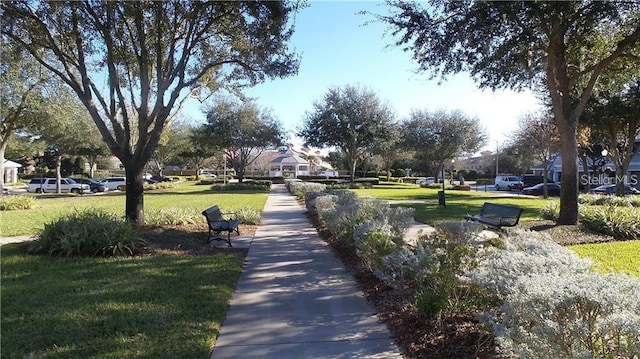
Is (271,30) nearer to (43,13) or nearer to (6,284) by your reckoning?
(43,13)

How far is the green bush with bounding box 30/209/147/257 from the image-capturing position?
7.64 meters

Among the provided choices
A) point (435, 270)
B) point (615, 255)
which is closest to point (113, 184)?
point (615, 255)

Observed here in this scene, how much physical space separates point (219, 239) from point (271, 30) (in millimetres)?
4879

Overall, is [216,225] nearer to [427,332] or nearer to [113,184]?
[427,332]

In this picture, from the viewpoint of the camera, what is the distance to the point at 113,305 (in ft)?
16.4

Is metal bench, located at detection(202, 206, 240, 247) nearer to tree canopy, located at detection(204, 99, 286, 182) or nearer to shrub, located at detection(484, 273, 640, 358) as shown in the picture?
shrub, located at detection(484, 273, 640, 358)

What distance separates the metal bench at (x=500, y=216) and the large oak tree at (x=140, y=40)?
6.16 m

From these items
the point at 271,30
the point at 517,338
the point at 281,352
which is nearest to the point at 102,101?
the point at 271,30

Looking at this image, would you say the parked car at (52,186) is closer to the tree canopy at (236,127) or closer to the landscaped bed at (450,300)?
the tree canopy at (236,127)

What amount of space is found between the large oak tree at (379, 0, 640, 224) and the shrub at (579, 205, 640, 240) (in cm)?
41

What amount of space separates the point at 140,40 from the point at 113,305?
683 centimetres

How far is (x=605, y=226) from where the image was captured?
10469mm

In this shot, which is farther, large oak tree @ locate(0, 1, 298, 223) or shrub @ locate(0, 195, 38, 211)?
shrub @ locate(0, 195, 38, 211)

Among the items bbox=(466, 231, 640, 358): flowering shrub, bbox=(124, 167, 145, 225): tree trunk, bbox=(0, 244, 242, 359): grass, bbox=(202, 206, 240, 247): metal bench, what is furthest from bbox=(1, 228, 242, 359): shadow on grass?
bbox=(124, 167, 145, 225): tree trunk
